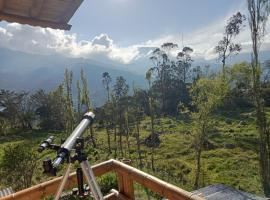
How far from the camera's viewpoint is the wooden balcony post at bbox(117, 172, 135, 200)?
317 centimetres

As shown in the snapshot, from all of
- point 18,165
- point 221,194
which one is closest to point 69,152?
point 221,194

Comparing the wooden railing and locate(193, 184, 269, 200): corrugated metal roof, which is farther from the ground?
the wooden railing

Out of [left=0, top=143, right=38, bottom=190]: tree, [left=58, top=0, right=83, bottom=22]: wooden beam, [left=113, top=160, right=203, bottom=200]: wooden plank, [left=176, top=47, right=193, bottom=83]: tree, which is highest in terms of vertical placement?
[left=176, top=47, right=193, bottom=83]: tree

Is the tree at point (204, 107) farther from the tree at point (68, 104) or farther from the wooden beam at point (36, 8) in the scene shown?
the wooden beam at point (36, 8)

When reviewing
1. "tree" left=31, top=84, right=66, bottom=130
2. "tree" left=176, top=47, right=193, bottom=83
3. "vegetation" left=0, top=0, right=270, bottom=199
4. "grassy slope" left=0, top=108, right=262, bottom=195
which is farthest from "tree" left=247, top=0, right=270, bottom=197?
"tree" left=176, top=47, right=193, bottom=83

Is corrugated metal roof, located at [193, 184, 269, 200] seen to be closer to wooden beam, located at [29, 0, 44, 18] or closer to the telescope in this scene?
the telescope

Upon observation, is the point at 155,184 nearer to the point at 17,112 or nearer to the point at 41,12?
the point at 41,12

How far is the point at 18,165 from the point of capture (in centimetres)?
1056

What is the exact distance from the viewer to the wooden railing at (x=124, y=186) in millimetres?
2391

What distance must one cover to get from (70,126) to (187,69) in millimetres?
32864

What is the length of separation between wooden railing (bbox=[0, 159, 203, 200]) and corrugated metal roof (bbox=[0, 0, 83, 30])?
1.44 m

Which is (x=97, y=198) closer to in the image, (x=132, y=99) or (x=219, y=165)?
(x=219, y=165)

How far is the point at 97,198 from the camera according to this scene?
1.96 m

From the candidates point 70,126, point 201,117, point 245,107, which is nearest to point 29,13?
point 201,117
